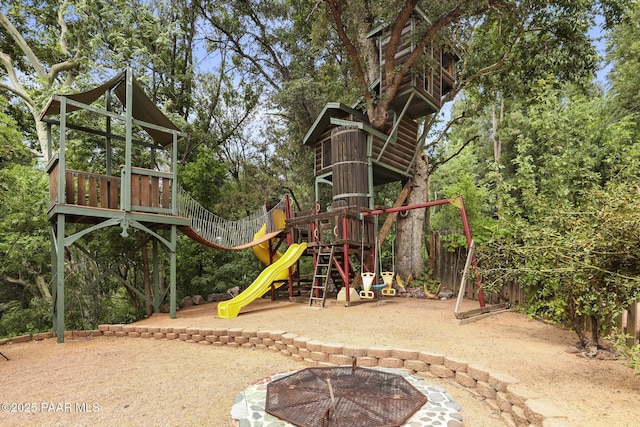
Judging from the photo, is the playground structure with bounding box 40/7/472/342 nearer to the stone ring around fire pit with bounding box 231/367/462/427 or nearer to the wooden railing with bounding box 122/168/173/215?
the wooden railing with bounding box 122/168/173/215

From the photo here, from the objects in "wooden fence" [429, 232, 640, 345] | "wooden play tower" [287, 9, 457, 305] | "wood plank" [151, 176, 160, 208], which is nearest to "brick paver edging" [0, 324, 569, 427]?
"wood plank" [151, 176, 160, 208]

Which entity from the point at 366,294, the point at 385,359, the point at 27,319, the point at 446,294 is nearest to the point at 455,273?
the point at 446,294

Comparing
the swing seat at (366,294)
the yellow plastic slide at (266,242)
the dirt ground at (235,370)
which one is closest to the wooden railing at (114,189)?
the dirt ground at (235,370)

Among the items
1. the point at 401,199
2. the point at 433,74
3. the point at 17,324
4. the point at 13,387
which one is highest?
the point at 433,74

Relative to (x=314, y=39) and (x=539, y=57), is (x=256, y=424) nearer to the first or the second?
(x=314, y=39)

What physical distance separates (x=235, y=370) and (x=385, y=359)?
2.06 metres

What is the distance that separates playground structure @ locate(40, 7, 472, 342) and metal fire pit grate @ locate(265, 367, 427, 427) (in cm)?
469

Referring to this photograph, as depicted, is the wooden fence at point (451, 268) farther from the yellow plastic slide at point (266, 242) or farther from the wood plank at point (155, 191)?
the wood plank at point (155, 191)

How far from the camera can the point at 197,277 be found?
12.4 m

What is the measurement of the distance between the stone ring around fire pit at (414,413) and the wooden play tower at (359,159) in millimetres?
5206

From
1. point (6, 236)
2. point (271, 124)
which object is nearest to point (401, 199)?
point (271, 124)

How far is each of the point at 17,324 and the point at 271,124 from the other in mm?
13512

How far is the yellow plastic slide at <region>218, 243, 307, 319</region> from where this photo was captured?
8055 millimetres

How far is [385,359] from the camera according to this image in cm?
451
